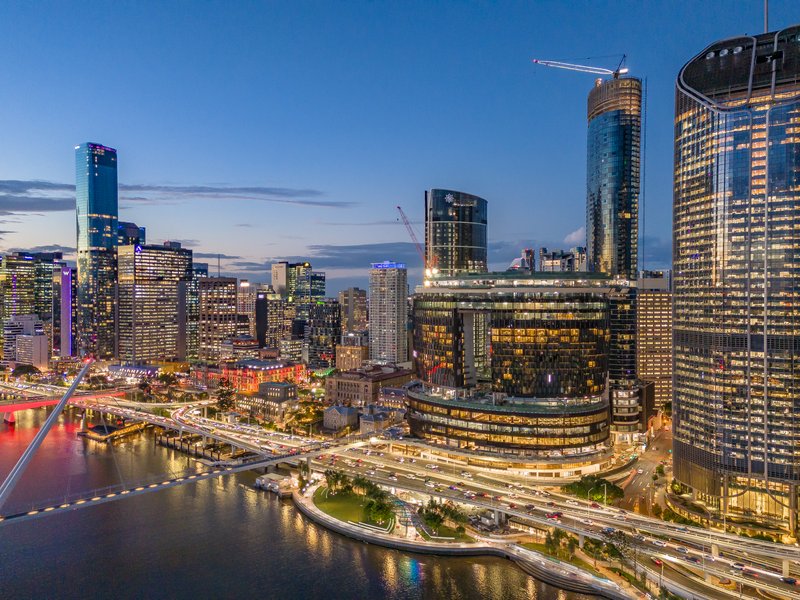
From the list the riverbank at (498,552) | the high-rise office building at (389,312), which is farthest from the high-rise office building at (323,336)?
the riverbank at (498,552)

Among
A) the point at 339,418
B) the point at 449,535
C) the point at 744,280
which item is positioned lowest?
the point at 449,535

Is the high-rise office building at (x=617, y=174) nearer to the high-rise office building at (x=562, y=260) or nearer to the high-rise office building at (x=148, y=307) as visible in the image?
the high-rise office building at (x=562, y=260)

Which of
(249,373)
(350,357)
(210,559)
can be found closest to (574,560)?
(210,559)

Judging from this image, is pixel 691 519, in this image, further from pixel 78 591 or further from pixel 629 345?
pixel 78 591

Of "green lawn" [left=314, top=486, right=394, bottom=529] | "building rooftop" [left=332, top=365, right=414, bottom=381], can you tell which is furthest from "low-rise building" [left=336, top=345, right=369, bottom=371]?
"green lawn" [left=314, top=486, right=394, bottom=529]

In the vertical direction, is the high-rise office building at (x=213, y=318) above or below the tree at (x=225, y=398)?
above

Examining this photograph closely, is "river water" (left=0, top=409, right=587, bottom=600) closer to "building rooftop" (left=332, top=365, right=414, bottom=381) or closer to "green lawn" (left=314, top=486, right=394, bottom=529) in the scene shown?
"green lawn" (left=314, top=486, right=394, bottom=529)

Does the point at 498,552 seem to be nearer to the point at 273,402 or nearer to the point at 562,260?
the point at 273,402
